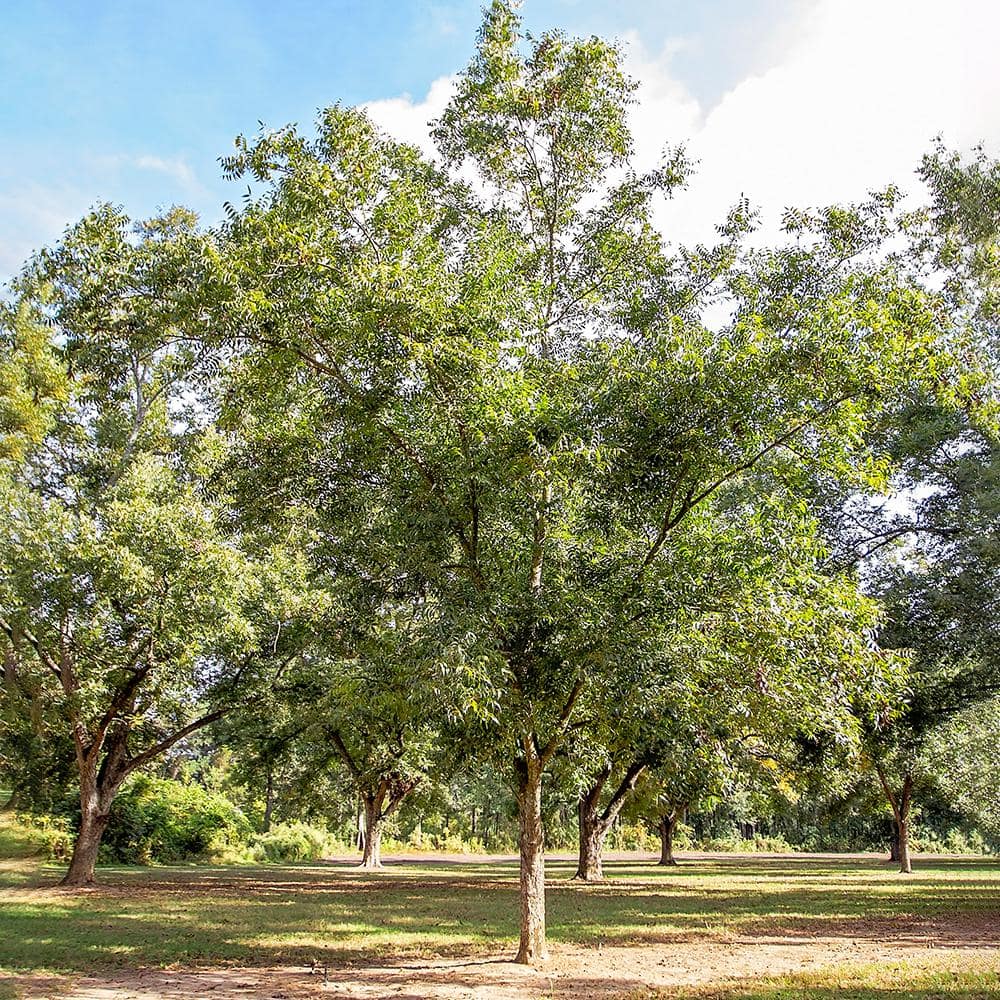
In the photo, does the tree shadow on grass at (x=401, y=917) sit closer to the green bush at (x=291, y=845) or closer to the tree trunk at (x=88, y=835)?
the tree trunk at (x=88, y=835)

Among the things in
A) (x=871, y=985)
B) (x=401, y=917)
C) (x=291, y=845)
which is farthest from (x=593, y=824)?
(x=871, y=985)

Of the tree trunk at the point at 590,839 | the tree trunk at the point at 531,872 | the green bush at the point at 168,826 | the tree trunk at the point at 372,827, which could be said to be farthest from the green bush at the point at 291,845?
the tree trunk at the point at 531,872

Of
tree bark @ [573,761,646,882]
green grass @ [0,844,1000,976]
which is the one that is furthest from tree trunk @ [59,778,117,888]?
tree bark @ [573,761,646,882]

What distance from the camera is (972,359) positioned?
41.4ft

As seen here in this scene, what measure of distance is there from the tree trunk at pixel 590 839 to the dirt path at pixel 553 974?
15.0 meters

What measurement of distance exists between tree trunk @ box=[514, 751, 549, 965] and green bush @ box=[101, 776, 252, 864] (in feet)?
84.4

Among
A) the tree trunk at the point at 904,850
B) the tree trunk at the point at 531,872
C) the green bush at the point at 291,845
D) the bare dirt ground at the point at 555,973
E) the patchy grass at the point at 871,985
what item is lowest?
the green bush at the point at 291,845

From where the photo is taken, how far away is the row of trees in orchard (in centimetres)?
923

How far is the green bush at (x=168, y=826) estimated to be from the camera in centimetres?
3106

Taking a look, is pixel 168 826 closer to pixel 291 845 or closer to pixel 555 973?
pixel 291 845

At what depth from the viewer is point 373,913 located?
16.3 meters

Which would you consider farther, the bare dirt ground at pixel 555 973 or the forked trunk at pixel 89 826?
the forked trunk at pixel 89 826

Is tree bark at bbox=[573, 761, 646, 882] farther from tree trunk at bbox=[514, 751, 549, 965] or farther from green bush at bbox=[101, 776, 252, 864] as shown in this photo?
green bush at bbox=[101, 776, 252, 864]

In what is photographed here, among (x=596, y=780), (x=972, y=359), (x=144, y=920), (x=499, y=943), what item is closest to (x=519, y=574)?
(x=499, y=943)
